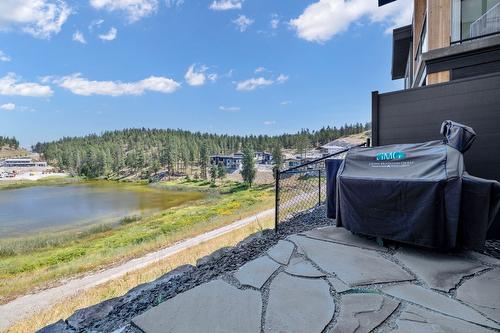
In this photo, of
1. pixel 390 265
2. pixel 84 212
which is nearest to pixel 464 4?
pixel 390 265

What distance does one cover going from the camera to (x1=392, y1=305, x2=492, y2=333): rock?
150 cm

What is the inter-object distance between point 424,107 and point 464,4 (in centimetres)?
252

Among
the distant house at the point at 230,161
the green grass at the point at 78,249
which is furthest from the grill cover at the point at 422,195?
the distant house at the point at 230,161

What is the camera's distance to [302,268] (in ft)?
7.75

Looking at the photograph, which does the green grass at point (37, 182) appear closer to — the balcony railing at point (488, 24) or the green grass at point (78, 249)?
the green grass at point (78, 249)

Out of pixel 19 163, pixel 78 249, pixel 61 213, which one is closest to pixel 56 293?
pixel 78 249

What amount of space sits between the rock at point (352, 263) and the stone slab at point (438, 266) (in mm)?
142

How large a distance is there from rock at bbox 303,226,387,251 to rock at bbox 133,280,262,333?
1416mm

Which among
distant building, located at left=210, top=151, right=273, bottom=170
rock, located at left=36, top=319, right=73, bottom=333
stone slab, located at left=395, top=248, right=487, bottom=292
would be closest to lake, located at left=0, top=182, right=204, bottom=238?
rock, located at left=36, top=319, right=73, bottom=333

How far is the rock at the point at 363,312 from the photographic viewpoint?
1.55 m

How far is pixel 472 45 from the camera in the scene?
12.7ft

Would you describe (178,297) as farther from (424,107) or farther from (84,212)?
(84,212)

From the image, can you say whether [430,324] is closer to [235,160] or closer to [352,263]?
[352,263]

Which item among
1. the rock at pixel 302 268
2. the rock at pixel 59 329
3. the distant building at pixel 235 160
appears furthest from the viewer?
the distant building at pixel 235 160
